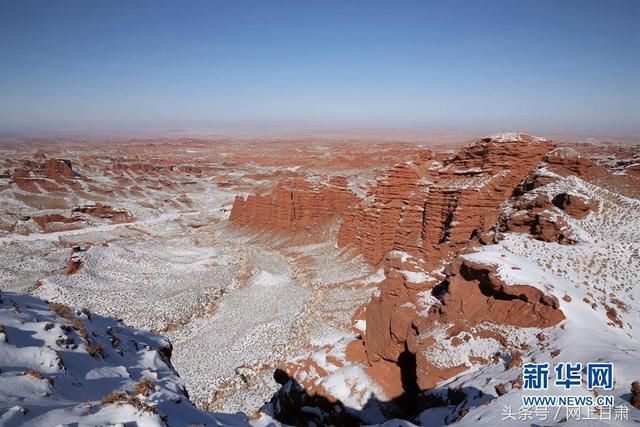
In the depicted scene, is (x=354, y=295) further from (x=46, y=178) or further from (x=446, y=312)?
(x=46, y=178)

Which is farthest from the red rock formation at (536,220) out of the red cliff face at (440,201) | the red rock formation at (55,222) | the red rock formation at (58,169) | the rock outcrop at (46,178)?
the red rock formation at (58,169)

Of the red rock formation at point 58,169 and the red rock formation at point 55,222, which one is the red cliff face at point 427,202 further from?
the red rock formation at point 58,169

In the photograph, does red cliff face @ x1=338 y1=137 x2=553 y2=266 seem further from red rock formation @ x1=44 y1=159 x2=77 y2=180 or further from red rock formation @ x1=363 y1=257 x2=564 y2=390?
red rock formation @ x1=44 y1=159 x2=77 y2=180

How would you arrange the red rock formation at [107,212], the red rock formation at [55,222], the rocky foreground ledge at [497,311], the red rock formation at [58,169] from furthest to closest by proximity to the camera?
1. the red rock formation at [58,169]
2. the red rock formation at [107,212]
3. the red rock formation at [55,222]
4. the rocky foreground ledge at [497,311]

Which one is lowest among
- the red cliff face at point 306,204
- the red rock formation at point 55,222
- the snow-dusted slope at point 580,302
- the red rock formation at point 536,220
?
the red rock formation at point 55,222

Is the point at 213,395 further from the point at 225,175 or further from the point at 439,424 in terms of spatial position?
the point at 225,175

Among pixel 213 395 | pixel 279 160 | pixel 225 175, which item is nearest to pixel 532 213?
pixel 213 395

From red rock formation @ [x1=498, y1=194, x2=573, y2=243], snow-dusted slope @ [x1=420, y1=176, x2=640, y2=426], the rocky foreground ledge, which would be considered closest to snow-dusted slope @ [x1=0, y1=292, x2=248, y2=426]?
snow-dusted slope @ [x1=420, y1=176, x2=640, y2=426]
